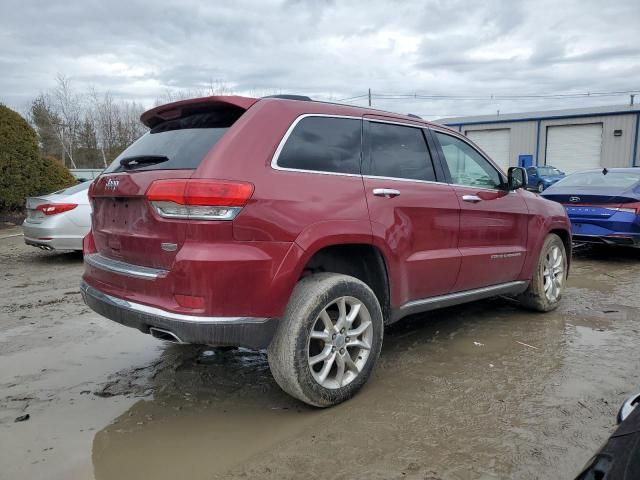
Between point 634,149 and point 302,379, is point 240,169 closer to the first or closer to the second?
point 302,379

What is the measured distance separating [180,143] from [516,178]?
10.1 feet

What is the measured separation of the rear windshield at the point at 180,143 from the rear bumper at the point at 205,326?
0.82 meters

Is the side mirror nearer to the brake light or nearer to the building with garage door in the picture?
the brake light

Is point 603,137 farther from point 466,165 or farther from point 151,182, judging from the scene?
point 151,182

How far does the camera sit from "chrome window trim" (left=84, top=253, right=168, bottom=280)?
9.15ft

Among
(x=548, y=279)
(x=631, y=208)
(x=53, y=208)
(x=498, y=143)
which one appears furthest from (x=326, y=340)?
(x=498, y=143)

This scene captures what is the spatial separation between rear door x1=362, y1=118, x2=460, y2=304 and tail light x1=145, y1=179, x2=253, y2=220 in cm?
94

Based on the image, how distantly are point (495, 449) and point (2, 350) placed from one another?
3917 mm

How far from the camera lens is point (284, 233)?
2.75 metres

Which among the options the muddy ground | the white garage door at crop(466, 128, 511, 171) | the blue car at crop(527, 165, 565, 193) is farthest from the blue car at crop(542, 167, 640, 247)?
the white garage door at crop(466, 128, 511, 171)

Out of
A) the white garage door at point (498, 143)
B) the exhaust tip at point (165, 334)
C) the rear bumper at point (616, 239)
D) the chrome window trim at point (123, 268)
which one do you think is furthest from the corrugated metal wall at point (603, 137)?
the exhaust tip at point (165, 334)

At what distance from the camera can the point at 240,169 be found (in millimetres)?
2719

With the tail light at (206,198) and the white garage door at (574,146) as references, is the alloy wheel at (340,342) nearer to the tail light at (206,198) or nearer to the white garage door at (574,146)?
the tail light at (206,198)

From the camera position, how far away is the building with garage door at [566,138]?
28797 mm
